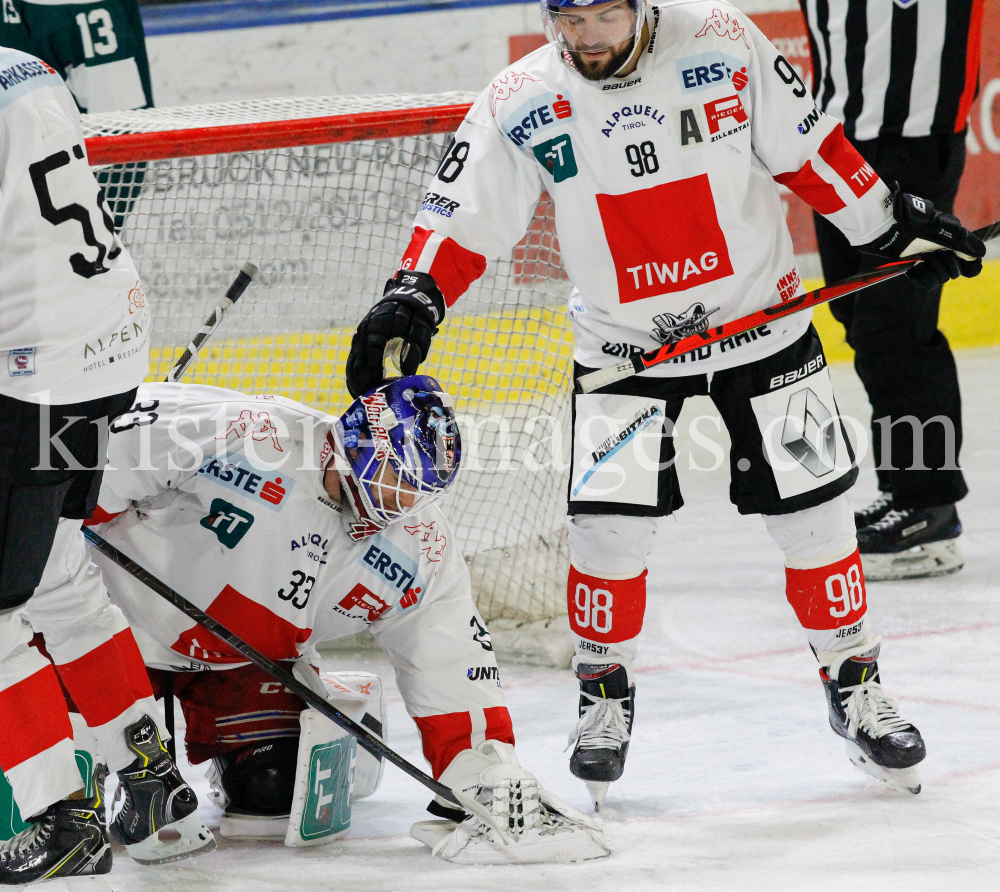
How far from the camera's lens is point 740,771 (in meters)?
2.30

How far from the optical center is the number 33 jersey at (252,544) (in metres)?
2.09

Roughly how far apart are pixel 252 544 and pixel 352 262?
116 cm

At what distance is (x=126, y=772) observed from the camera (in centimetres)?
192

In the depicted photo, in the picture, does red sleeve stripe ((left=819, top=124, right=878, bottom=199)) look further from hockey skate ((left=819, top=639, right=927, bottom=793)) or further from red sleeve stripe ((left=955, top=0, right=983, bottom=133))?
red sleeve stripe ((left=955, top=0, right=983, bottom=133))

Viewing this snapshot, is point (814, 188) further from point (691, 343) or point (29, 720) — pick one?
point (29, 720)

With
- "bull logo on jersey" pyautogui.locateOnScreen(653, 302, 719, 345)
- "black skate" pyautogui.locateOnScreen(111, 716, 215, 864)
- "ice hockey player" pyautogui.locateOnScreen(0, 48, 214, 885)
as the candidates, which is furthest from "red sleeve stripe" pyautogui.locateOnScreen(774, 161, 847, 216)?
"black skate" pyautogui.locateOnScreen(111, 716, 215, 864)

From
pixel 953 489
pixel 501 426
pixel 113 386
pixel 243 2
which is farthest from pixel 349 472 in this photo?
pixel 243 2

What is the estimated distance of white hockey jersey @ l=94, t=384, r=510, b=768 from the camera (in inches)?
81.6

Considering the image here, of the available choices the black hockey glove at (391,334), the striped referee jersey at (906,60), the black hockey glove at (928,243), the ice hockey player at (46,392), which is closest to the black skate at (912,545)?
the striped referee jersey at (906,60)

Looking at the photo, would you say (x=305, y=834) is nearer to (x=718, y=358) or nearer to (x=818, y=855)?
(x=818, y=855)

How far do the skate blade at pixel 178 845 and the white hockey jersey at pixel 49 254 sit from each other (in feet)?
2.09

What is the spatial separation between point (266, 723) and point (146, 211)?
1.38 meters

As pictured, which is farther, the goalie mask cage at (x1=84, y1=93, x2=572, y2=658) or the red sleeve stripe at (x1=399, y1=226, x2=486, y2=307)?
the goalie mask cage at (x1=84, y1=93, x2=572, y2=658)

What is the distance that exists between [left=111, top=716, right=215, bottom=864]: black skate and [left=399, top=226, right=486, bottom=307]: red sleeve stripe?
0.79 meters
